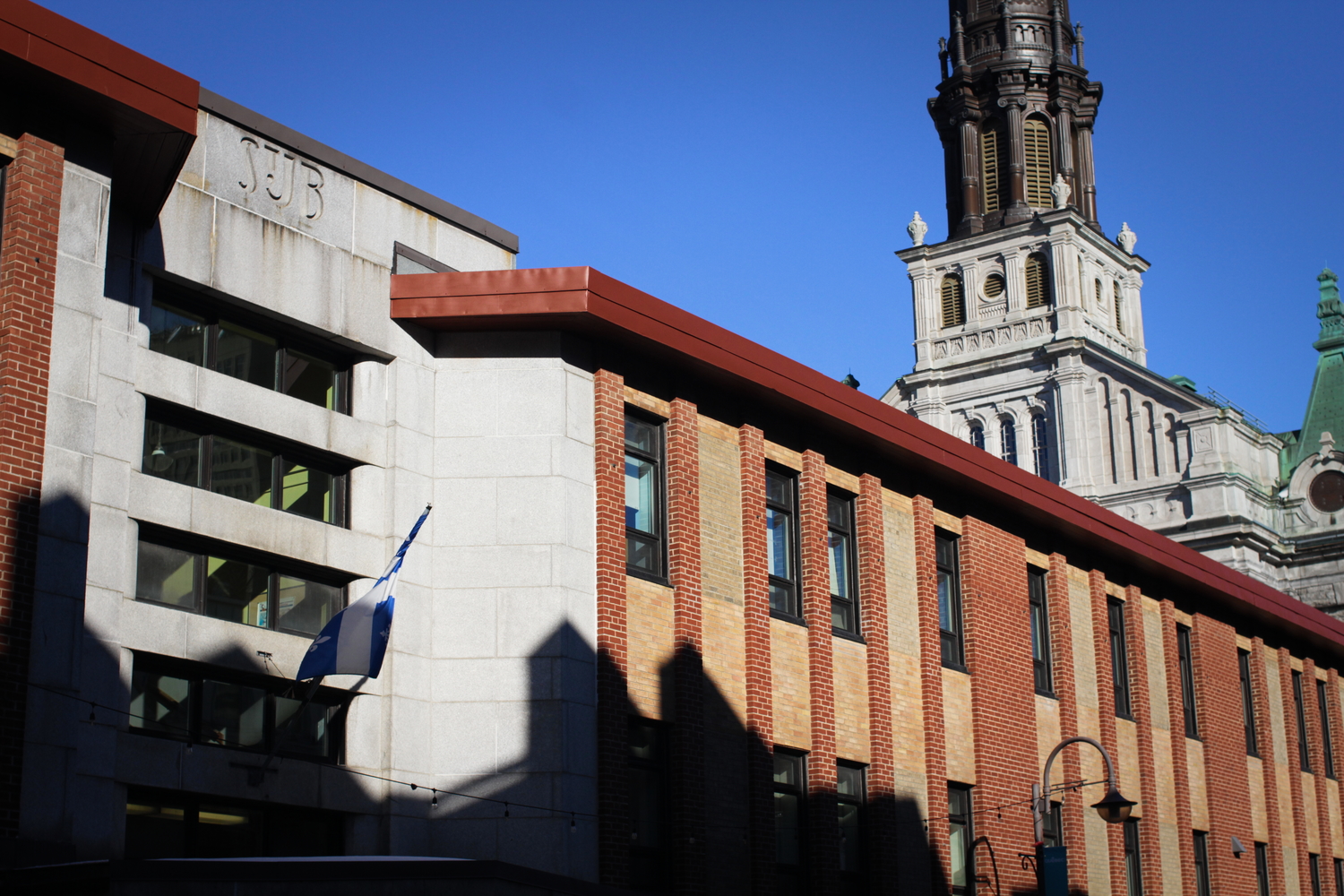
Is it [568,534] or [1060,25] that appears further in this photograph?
[1060,25]

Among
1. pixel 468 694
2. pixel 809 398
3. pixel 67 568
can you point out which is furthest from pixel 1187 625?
pixel 67 568

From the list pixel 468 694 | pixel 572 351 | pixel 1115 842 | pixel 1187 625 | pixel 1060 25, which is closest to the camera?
pixel 468 694

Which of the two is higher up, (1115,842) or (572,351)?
(572,351)

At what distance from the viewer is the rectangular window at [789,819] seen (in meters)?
22.2

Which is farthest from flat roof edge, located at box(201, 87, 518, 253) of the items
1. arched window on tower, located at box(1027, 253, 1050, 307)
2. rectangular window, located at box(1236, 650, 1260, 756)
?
arched window on tower, located at box(1027, 253, 1050, 307)

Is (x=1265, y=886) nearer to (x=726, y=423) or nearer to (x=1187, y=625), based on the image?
(x=1187, y=625)

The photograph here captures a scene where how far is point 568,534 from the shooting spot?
775 inches

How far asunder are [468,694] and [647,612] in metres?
2.63

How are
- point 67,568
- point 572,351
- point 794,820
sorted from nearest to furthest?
point 67,568, point 572,351, point 794,820

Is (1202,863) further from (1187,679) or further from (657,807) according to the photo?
(657,807)

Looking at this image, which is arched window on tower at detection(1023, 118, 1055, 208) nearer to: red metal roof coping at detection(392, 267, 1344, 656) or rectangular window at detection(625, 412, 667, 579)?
red metal roof coping at detection(392, 267, 1344, 656)

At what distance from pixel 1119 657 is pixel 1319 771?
918cm

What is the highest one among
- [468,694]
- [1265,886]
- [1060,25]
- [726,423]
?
[1060,25]

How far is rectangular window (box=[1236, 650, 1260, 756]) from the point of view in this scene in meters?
34.9
